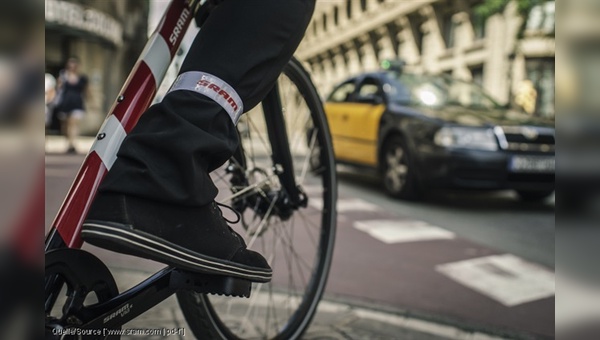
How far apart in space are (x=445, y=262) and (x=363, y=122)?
359 cm

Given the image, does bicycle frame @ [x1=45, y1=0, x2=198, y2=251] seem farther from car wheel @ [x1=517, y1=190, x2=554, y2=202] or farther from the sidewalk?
car wheel @ [x1=517, y1=190, x2=554, y2=202]

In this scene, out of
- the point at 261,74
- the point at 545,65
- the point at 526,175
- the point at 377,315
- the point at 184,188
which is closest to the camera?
the point at 184,188

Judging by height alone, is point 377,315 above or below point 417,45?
below

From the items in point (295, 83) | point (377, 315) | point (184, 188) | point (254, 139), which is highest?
point (295, 83)

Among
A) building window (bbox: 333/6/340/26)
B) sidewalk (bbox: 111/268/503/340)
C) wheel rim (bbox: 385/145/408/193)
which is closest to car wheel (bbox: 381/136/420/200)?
wheel rim (bbox: 385/145/408/193)

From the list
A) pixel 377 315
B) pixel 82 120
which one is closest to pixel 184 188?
pixel 377 315

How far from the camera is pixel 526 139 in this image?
554 centimetres

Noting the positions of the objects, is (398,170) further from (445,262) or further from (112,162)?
(112,162)

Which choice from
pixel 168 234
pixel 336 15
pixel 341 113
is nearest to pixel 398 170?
pixel 341 113

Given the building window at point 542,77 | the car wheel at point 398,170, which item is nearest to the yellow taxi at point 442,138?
the car wheel at point 398,170

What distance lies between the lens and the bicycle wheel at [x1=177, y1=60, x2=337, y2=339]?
5.06 feet

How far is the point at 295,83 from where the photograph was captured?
5.93ft

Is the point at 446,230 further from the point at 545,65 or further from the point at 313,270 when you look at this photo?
the point at 545,65

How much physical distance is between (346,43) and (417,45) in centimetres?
884
